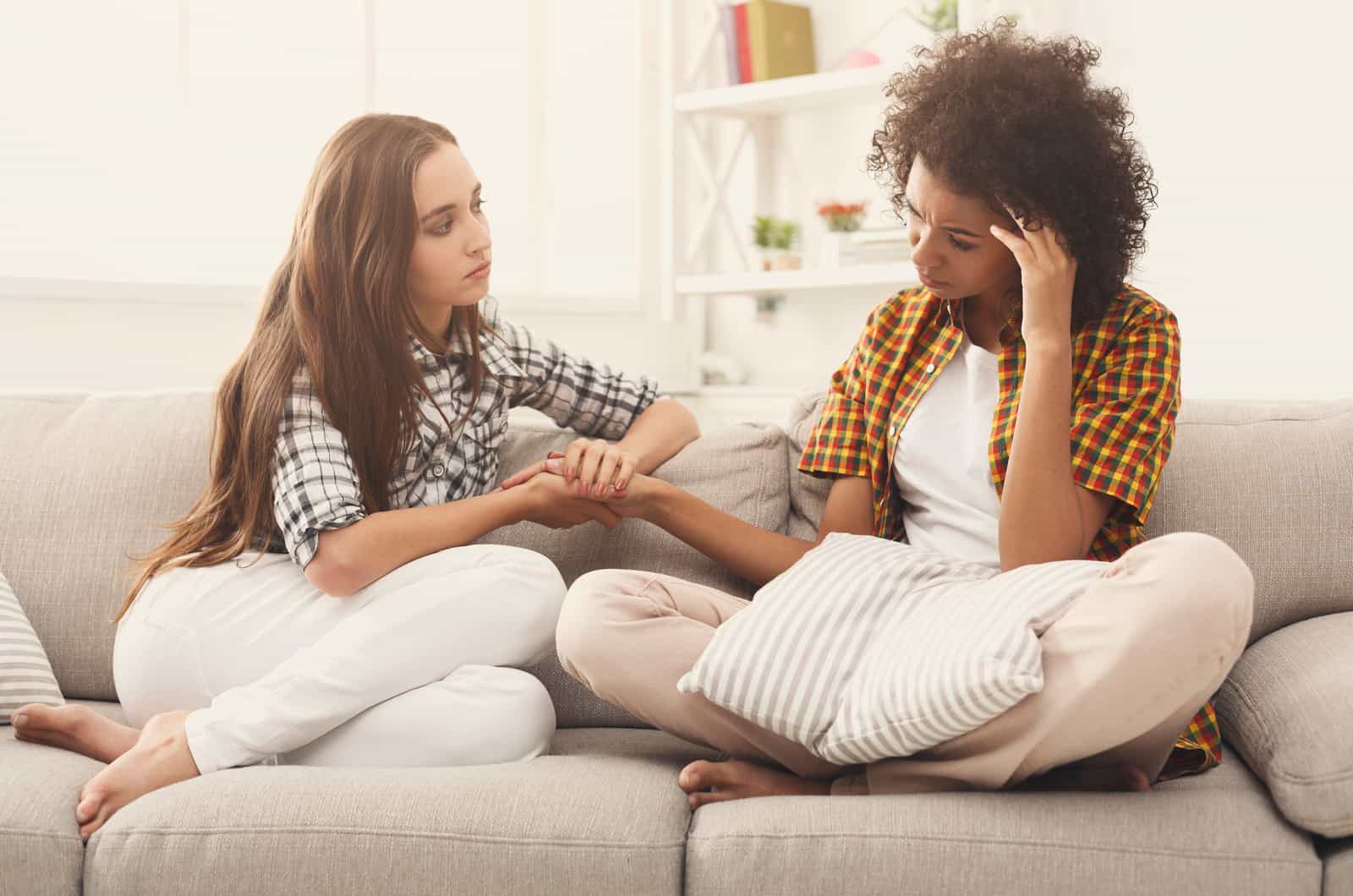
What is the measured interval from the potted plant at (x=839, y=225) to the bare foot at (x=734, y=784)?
6.81 feet

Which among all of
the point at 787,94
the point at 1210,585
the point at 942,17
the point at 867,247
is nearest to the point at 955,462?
the point at 1210,585

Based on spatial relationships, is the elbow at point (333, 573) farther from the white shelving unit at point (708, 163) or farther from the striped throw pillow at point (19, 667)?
the white shelving unit at point (708, 163)

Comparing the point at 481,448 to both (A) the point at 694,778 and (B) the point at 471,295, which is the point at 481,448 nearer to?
(B) the point at 471,295

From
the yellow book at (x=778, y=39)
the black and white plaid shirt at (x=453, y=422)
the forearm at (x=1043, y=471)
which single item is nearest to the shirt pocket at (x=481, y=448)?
the black and white plaid shirt at (x=453, y=422)

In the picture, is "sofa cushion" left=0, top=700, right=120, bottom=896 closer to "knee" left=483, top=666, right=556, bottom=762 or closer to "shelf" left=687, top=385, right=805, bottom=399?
"knee" left=483, top=666, right=556, bottom=762

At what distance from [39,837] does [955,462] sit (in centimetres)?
107

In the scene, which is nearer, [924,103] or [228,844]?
[228,844]

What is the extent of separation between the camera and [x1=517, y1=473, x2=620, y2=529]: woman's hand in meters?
1.71

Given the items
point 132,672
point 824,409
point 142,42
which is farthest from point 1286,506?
point 142,42

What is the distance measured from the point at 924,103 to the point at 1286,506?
2.16 feet

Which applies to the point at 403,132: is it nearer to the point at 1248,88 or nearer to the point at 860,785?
the point at 860,785

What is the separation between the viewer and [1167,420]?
5.01 ft

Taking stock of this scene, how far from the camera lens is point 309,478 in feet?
5.27

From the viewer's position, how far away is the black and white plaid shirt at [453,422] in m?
1.61
